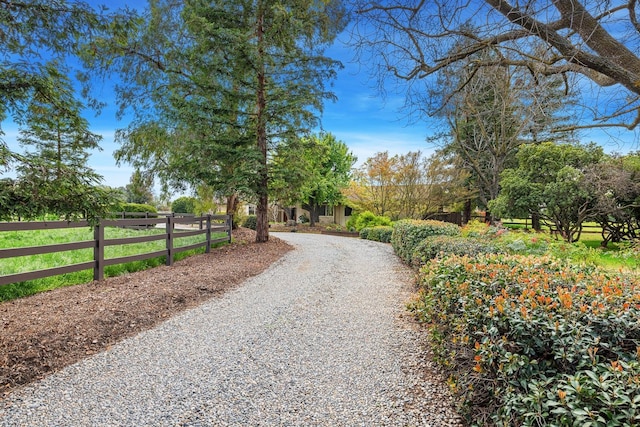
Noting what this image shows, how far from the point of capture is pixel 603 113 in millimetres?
4199

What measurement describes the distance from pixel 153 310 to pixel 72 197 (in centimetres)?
226

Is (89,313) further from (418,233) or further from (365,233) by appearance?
(365,233)

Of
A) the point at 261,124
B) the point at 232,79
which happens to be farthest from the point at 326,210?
the point at 232,79

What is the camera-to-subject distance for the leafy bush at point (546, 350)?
1.50 metres

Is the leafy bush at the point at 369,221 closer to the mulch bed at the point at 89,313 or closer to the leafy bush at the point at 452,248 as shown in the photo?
the leafy bush at the point at 452,248

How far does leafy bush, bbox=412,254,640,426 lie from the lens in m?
1.50

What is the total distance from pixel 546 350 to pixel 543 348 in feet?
0.12

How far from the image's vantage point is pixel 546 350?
6.17 feet

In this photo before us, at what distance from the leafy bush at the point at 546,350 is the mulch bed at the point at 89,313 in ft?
11.7

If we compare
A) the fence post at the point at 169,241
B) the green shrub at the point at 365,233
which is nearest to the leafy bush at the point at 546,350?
the fence post at the point at 169,241

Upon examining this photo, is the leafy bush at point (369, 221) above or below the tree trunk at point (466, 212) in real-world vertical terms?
below

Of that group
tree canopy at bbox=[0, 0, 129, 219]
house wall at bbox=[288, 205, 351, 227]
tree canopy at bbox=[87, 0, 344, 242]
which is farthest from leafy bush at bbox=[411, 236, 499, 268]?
house wall at bbox=[288, 205, 351, 227]

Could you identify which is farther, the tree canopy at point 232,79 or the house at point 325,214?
the house at point 325,214

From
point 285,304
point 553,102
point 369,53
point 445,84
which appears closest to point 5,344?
point 285,304
